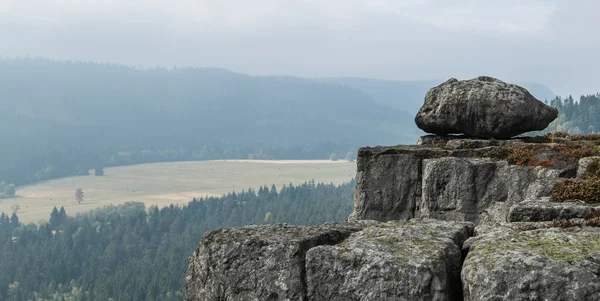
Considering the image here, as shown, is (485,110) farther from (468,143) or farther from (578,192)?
(578,192)

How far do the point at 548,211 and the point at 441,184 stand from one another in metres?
16.2

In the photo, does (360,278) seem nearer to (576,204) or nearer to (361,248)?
(361,248)

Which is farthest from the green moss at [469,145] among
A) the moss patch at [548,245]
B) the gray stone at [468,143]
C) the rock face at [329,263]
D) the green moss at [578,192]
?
the moss patch at [548,245]

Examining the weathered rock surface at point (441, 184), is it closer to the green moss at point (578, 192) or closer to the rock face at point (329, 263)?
the green moss at point (578, 192)

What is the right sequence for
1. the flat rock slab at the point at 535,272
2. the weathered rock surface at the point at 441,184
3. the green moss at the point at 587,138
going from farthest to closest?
the green moss at the point at 587,138, the weathered rock surface at the point at 441,184, the flat rock slab at the point at 535,272

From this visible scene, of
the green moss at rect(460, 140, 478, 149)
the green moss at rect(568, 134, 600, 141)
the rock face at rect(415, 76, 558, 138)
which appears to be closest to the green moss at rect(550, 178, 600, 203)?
the green moss at rect(460, 140, 478, 149)

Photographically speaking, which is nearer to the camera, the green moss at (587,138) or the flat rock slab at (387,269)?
the flat rock slab at (387,269)

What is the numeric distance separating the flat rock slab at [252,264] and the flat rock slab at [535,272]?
12.0ft

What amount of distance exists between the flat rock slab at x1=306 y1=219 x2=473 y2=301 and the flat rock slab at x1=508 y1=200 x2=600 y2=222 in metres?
4.00

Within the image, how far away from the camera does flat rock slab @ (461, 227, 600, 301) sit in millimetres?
12602

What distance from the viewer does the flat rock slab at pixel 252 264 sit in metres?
14.9

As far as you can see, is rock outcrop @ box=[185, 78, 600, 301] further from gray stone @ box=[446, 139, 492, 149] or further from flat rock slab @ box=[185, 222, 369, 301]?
gray stone @ box=[446, 139, 492, 149]

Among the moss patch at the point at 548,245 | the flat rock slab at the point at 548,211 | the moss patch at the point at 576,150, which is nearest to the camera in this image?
the moss patch at the point at 548,245

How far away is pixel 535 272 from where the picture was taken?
504 inches
